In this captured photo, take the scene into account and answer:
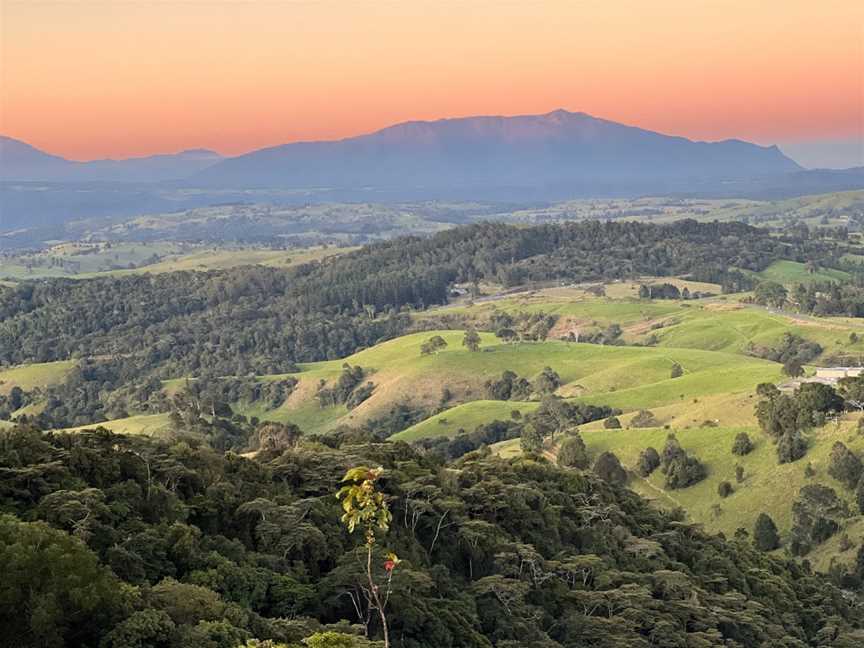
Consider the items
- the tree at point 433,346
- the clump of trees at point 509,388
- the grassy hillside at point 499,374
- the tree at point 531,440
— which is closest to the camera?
the tree at point 531,440

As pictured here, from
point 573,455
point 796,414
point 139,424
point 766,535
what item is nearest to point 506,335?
point 139,424

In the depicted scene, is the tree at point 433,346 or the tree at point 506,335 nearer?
the tree at point 433,346

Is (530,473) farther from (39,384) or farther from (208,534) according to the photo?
(39,384)

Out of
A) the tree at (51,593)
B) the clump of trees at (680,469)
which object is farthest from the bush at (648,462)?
the tree at (51,593)

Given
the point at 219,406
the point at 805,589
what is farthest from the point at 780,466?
the point at 219,406

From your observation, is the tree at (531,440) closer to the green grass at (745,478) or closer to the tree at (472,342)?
the green grass at (745,478)

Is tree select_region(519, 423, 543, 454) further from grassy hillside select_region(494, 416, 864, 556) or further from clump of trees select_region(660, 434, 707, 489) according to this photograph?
clump of trees select_region(660, 434, 707, 489)
